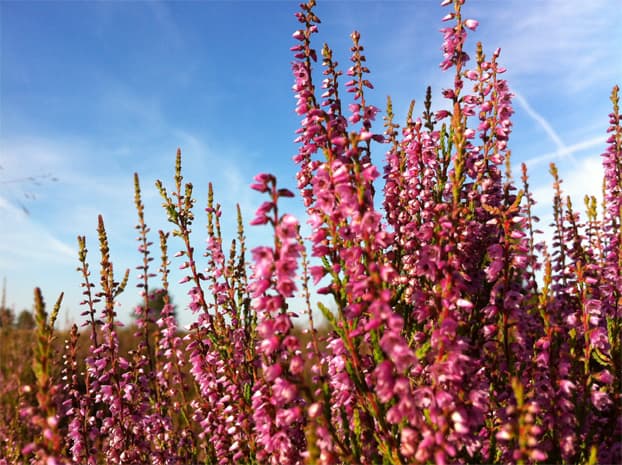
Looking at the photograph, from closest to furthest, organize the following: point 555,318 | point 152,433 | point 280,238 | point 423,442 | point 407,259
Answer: point 423,442
point 280,238
point 555,318
point 407,259
point 152,433

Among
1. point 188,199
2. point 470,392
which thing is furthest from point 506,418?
point 188,199

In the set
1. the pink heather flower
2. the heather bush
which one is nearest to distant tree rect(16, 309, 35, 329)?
the heather bush

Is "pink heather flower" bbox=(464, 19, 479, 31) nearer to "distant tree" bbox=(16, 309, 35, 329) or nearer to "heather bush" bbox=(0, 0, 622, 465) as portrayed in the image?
"heather bush" bbox=(0, 0, 622, 465)

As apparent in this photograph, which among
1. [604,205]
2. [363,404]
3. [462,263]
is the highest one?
[604,205]

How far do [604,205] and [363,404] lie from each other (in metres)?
4.48

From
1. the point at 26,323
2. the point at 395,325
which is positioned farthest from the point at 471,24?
the point at 26,323

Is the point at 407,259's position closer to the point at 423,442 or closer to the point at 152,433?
the point at 423,442

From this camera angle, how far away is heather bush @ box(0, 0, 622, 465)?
2.18 m

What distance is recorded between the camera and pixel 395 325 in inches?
78.7

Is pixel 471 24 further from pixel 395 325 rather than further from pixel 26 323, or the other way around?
pixel 26 323

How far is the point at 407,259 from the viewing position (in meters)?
3.09

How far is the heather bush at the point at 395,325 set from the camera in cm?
218

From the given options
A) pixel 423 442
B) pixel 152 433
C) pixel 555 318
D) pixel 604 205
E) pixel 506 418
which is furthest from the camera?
pixel 604 205

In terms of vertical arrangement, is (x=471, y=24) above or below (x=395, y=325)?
above
